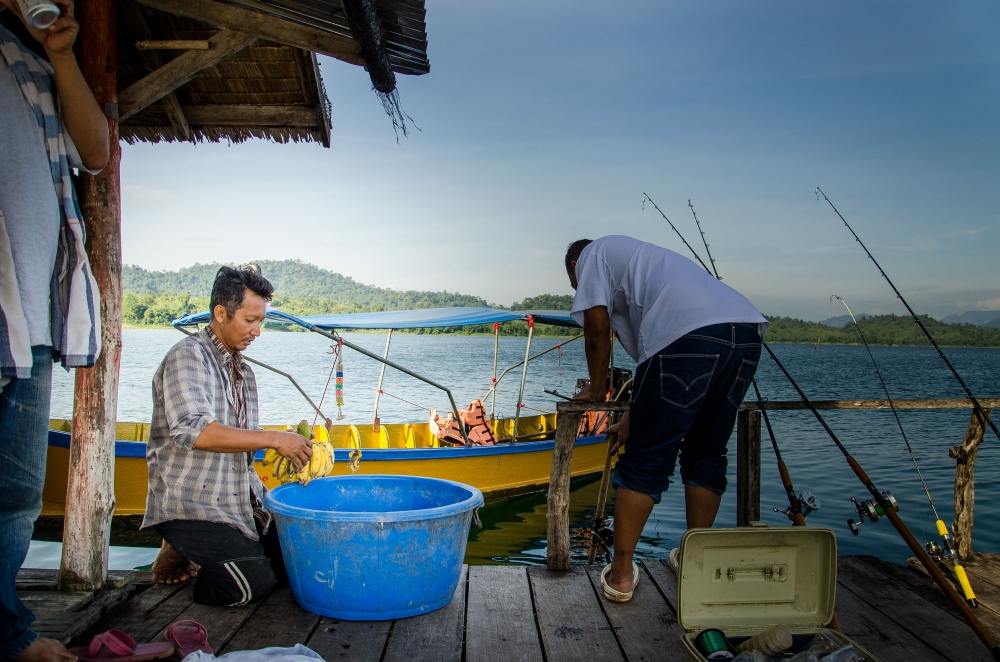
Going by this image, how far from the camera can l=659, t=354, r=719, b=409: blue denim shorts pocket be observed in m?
2.84

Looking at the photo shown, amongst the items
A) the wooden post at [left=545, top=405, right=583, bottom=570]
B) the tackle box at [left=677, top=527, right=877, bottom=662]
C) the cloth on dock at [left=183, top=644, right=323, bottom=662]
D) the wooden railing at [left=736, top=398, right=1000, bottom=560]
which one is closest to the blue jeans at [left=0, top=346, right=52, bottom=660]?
the cloth on dock at [left=183, top=644, right=323, bottom=662]

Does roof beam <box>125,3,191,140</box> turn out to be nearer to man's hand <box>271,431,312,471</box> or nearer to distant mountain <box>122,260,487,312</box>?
man's hand <box>271,431,312,471</box>

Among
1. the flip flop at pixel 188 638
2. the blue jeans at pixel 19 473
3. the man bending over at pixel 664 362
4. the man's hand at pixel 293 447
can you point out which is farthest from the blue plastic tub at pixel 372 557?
the blue jeans at pixel 19 473

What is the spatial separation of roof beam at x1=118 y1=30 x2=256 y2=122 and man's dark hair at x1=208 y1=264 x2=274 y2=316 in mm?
1185

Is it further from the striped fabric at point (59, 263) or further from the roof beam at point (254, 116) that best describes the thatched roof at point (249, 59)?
the striped fabric at point (59, 263)

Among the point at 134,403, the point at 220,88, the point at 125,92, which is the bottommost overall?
the point at 134,403

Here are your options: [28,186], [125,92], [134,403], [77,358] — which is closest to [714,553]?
[77,358]

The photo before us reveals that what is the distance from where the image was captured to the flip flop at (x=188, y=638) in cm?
234

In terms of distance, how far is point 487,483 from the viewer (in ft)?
31.4

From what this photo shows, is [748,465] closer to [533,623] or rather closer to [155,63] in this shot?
[533,623]

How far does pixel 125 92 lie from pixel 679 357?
291 centimetres

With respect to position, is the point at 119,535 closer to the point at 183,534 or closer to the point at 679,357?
the point at 183,534

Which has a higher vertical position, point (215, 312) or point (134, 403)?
point (215, 312)

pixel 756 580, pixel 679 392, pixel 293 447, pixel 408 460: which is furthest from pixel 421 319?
pixel 756 580
